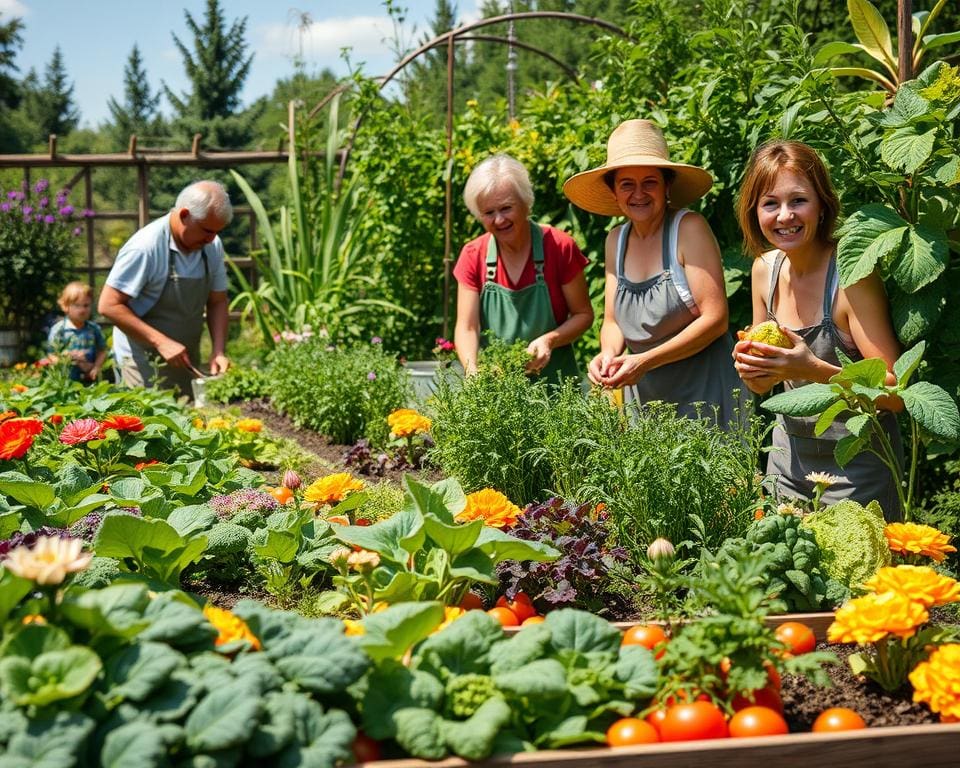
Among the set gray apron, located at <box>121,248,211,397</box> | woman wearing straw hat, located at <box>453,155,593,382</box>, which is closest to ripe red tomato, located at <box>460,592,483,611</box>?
woman wearing straw hat, located at <box>453,155,593,382</box>

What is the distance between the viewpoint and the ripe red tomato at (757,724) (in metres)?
1.44

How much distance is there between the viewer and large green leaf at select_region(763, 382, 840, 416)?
7.00 feet

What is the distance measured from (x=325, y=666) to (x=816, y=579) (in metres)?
1.16

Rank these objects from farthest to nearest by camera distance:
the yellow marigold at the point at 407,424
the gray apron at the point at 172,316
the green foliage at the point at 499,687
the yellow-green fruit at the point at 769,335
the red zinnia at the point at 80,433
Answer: the gray apron at the point at 172,316, the yellow marigold at the point at 407,424, the red zinnia at the point at 80,433, the yellow-green fruit at the point at 769,335, the green foliage at the point at 499,687

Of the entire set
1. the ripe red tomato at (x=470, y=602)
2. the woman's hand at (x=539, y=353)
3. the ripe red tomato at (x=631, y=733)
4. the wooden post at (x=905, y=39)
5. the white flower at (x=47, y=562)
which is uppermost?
the wooden post at (x=905, y=39)

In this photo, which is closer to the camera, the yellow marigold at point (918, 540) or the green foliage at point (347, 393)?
the yellow marigold at point (918, 540)

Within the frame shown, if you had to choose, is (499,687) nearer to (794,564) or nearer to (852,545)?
(794,564)

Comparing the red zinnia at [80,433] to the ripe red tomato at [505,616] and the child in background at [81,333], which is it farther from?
the child in background at [81,333]

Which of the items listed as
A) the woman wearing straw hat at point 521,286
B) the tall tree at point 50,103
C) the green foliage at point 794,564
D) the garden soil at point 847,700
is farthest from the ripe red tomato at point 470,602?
the tall tree at point 50,103

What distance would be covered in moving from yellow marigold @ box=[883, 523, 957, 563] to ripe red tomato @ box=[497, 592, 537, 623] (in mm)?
750

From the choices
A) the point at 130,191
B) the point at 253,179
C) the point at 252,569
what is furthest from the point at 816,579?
the point at 130,191

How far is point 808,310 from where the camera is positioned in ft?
8.50

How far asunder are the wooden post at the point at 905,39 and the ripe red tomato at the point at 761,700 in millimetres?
2016

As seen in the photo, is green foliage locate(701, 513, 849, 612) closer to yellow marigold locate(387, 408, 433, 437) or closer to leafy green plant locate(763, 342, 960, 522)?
leafy green plant locate(763, 342, 960, 522)
